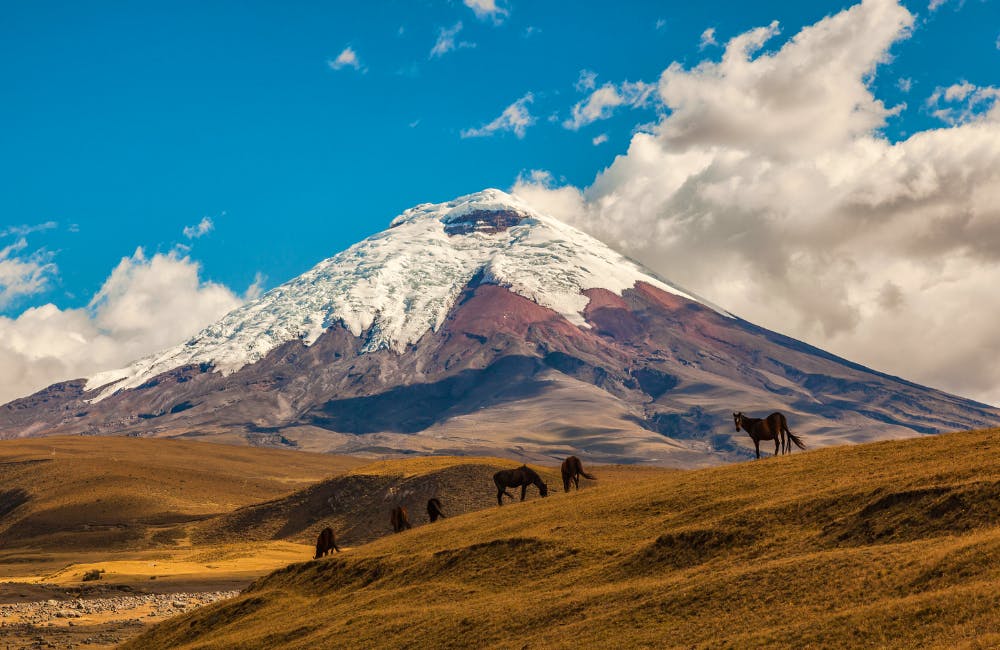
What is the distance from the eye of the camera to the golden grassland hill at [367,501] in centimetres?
13338

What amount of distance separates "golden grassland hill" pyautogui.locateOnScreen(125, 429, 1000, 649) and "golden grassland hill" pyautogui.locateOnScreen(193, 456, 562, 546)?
61.1m

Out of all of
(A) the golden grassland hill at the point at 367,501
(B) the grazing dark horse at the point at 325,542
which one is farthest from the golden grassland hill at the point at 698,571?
(A) the golden grassland hill at the point at 367,501

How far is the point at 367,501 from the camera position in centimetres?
14850

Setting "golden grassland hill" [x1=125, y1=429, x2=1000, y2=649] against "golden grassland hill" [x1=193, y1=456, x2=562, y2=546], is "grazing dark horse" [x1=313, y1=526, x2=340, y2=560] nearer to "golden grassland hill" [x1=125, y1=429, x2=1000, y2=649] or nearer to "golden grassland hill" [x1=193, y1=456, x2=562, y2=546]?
Answer: "golden grassland hill" [x1=125, y1=429, x2=1000, y2=649]

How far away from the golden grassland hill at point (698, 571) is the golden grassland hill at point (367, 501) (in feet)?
200

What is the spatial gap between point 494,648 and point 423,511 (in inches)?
3761

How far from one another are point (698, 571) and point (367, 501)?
112534 millimetres

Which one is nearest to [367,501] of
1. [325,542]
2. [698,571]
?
[325,542]

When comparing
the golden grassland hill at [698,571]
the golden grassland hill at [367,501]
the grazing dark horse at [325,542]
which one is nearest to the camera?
the golden grassland hill at [698,571]

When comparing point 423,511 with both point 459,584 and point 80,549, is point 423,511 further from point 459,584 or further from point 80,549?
point 459,584

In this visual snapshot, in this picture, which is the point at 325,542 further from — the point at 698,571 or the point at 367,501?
the point at 367,501

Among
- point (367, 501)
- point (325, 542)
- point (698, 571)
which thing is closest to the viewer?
point (698, 571)

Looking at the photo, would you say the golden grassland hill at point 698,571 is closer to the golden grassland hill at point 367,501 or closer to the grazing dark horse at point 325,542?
the grazing dark horse at point 325,542

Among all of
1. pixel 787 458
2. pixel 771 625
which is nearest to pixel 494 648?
pixel 771 625
